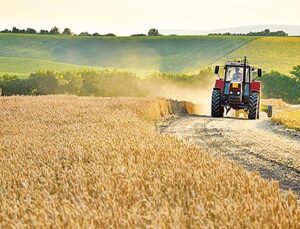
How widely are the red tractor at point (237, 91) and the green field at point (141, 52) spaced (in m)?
65.6

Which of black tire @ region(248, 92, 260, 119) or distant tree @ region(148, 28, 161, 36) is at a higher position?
distant tree @ region(148, 28, 161, 36)

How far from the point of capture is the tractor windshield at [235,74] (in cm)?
2789

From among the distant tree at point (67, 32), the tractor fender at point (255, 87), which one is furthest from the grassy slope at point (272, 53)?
the tractor fender at point (255, 87)

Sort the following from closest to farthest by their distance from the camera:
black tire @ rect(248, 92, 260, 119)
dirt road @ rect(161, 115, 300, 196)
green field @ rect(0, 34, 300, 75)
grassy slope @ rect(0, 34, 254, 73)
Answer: dirt road @ rect(161, 115, 300, 196)
black tire @ rect(248, 92, 260, 119)
green field @ rect(0, 34, 300, 75)
grassy slope @ rect(0, 34, 254, 73)

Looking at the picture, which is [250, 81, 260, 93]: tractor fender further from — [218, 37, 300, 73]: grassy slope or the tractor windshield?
[218, 37, 300, 73]: grassy slope

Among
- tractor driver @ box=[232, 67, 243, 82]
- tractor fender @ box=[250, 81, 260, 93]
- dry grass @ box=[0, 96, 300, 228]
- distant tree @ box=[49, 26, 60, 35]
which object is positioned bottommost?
tractor fender @ box=[250, 81, 260, 93]

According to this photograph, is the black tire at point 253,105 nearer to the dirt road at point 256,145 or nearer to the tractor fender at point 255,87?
the tractor fender at point 255,87

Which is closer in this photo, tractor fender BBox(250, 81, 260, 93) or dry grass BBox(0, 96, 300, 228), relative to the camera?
dry grass BBox(0, 96, 300, 228)

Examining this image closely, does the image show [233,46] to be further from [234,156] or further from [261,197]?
[261,197]

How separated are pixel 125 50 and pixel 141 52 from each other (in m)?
4.36

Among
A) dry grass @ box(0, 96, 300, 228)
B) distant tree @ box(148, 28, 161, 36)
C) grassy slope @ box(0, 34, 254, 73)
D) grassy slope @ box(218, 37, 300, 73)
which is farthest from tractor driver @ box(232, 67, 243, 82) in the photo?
distant tree @ box(148, 28, 161, 36)

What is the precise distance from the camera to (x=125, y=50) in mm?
120188

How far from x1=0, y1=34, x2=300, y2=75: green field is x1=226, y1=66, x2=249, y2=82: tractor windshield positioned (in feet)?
215

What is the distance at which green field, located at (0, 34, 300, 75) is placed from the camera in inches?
3991
